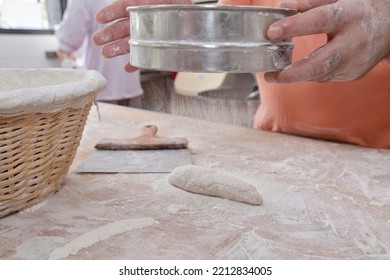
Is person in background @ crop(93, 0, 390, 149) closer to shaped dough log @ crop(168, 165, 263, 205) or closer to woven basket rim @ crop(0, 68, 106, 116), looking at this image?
shaped dough log @ crop(168, 165, 263, 205)

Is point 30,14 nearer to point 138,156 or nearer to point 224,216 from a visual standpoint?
point 138,156

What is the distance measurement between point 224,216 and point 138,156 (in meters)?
0.37

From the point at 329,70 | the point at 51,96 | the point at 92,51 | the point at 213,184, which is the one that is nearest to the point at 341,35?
the point at 329,70

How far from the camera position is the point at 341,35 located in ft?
2.48

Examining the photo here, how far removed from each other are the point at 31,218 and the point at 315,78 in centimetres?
57

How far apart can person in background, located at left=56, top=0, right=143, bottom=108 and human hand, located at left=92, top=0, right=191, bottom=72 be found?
1.38 meters

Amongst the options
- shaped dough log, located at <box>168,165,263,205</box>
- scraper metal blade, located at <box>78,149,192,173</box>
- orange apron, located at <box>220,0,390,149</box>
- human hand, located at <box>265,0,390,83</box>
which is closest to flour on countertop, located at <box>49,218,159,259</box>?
shaped dough log, located at <box>168,165,263,205</box>

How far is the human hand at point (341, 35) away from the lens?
72cm

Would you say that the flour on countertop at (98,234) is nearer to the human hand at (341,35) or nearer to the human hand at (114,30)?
the human hand at (341,35)

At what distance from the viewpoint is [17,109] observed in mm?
603

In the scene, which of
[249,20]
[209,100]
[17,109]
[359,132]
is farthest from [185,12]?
[209,100]

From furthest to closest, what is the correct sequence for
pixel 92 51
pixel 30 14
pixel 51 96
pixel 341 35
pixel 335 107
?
pixel 30 14 → pixel 92 51 → pixel 335 107 → pixel 341 35 → pixel 51 96

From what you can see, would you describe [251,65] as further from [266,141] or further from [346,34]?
[266,141]

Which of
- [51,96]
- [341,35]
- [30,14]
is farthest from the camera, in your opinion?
[30,14]
